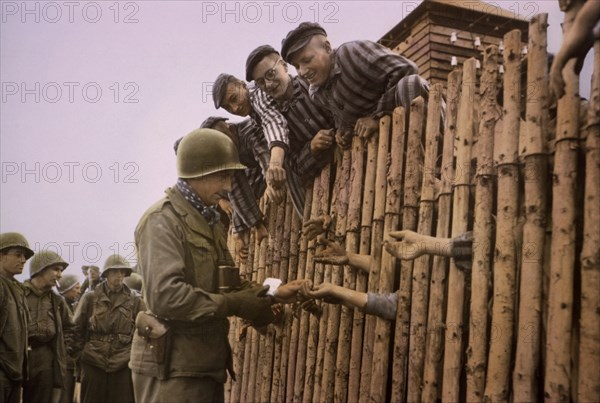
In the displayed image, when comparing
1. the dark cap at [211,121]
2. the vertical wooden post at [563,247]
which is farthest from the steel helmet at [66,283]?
the vertical wooden post at [563,247]

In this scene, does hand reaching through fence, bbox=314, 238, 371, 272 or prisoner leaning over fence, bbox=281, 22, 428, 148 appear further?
prisoner leaning over fence, bbox=281, 22, 428, 148

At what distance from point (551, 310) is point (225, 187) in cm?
207

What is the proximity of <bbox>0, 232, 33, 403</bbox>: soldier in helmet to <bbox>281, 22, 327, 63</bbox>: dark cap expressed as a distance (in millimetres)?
4210

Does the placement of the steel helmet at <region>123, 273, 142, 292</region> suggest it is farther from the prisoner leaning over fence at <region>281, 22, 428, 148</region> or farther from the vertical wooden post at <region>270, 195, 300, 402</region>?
the prisoner leaning over fence at <region>281, 22, 428, 148</region>

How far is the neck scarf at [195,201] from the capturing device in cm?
362

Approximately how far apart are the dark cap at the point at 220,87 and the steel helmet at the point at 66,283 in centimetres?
876

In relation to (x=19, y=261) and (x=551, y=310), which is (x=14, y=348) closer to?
(x=19, y=261)

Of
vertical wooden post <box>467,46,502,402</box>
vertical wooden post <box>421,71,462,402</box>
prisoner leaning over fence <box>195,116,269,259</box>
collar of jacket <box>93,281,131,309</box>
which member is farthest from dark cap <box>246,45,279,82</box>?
collar of jacket <box>93,281,131,309</box>

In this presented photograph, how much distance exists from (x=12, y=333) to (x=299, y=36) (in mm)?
4480

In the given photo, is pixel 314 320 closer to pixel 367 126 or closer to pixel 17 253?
pixel 367 126

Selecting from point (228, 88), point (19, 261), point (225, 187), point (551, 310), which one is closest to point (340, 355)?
point (225, 187)

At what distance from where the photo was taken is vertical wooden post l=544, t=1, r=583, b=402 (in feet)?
8.50

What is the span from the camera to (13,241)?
265 inches

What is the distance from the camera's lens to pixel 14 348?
20.1 ft
